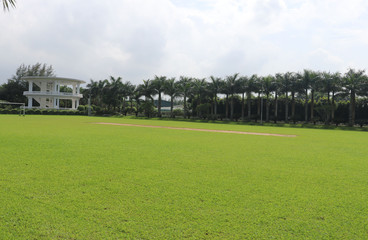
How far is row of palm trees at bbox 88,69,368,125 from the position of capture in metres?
42.8

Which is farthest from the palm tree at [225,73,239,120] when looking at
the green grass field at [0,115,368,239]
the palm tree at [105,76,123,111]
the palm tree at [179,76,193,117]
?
the green grass field at [0,115,368,239]

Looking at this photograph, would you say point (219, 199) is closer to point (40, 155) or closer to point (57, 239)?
point (57, 239)

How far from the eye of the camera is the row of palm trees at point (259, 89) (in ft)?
140

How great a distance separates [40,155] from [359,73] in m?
46.5

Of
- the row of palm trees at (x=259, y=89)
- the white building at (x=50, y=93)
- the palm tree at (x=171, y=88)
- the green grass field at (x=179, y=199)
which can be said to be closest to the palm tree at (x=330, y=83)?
the row of palm trees at (x=259, y=89)

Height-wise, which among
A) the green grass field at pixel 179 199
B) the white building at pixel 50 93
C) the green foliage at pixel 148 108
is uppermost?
the white building at pixel 50 93

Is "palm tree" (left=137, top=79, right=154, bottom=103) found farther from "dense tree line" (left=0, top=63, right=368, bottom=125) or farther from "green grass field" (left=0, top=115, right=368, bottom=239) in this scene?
"green grass field" (left=0, top=115, right=368, bottom=239)

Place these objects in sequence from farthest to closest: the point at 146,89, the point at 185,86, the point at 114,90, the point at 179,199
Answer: the point at 114,90 < the point at 146,89 < the point at 185,86 < the point at 179,199

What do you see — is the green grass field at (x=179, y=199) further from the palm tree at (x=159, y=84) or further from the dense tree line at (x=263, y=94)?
the palm tree at (x=159, y=84)

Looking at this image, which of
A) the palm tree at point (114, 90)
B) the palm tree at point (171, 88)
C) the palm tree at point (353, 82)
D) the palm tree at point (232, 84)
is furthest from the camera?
the palm tree at point (114, 90)

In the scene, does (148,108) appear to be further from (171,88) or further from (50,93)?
(50,93)

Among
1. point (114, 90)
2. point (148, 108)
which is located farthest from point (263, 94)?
point (114, 90)

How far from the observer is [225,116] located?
57156mm

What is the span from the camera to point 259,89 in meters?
49.5
